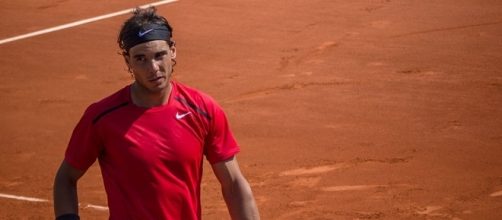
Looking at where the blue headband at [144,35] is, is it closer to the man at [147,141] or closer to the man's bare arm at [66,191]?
the man at [147,141]

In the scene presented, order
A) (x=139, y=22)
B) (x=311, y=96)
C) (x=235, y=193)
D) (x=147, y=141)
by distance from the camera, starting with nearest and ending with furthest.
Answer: (x=147, y=141)
(x=139, y=22)
(x=235, y=193)
(x=311, y=96)

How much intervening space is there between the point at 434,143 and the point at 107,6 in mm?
8219

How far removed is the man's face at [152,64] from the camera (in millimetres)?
5195

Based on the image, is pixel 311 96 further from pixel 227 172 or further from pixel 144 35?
pixel 144 35

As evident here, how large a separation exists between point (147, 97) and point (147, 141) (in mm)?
220

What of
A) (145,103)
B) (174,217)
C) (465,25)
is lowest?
(465,25)

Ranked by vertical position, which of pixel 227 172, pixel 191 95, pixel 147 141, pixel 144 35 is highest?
pixel 144 35

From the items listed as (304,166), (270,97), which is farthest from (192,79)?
(304,166)

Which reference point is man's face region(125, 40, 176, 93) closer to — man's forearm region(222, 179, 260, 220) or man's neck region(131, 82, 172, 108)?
man's neck region(131, 82, 172, 108)

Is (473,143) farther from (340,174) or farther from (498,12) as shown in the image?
(498,12)

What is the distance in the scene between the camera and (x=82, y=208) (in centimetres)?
1047

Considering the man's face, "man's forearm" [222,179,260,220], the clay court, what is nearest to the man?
the man's face

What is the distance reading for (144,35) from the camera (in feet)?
17.2

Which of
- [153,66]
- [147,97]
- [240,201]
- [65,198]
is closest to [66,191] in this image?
[65,198]
